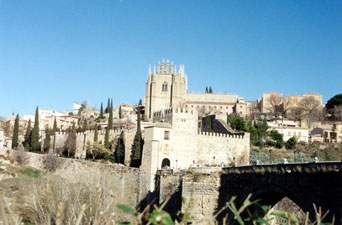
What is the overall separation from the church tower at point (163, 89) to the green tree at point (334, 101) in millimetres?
31777

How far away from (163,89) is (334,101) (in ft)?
116

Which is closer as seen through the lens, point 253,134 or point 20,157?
point 20,157

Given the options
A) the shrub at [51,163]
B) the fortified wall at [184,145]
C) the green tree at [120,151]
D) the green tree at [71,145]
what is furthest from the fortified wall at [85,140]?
the fortified wall at [184,145]

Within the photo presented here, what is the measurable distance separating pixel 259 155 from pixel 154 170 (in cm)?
1700

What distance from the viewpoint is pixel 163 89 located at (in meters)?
65.6

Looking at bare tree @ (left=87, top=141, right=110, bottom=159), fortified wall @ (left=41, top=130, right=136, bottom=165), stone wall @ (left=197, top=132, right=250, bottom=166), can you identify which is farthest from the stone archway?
bare tree @ (left=87, top=141, right=110, bottom=159)

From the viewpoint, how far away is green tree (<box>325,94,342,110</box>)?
75.0m

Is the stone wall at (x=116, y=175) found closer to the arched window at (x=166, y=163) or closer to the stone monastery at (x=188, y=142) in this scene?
the stone monastery at (x=188, y=142)

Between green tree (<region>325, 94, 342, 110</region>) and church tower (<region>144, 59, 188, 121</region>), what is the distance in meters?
31.8

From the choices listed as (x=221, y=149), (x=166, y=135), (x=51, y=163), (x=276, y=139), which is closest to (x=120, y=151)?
(x=51, y=163)

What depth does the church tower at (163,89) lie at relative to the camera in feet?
213

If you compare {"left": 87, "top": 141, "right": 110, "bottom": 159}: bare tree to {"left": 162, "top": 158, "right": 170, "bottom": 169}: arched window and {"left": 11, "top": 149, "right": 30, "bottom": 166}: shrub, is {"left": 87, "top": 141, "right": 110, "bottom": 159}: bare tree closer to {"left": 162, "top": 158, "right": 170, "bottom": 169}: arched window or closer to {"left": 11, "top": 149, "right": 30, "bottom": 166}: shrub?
{"left": 11, "top": 149, "right": 30, "bottom": 166}: shrub

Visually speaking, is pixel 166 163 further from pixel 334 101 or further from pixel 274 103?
pixel 274 103

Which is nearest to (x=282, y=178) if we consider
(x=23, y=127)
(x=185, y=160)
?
(x=185, y=160)
